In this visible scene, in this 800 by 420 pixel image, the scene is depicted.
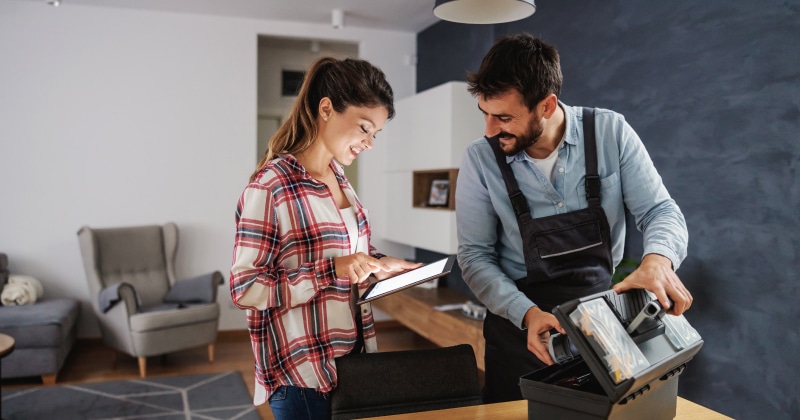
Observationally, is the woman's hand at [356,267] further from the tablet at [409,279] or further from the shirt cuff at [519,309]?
the shirt cuff at [519,309]

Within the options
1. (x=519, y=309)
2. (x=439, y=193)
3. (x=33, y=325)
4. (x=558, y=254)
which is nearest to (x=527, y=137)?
(x=558, y=254)

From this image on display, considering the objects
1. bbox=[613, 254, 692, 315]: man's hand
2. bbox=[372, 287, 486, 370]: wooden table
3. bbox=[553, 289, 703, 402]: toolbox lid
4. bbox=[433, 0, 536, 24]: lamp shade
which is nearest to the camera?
bbox=[553, 289, 703, 402]: toolbox lid

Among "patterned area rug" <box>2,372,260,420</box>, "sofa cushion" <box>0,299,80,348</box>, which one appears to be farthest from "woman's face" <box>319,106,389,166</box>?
"sofa cushion" <box>0,299,80,348</box>

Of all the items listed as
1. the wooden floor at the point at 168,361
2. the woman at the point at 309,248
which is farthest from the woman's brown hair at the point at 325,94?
the wooden floor at the point at 168,361

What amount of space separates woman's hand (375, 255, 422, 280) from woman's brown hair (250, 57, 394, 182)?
320 mm

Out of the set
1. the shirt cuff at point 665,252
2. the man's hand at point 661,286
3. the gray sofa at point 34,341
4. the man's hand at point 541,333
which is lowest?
the gray sofa at point 34,341

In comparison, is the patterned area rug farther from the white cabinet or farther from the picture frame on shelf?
the picture frame on shelf

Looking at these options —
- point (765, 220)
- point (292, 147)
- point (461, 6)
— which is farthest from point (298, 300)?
point (765, 220)

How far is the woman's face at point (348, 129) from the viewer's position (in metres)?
1.50

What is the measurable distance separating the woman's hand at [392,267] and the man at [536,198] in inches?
10.9

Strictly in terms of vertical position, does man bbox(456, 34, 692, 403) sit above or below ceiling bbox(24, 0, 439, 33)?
below

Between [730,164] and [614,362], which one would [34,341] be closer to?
[730,164]

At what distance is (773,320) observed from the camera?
260cm

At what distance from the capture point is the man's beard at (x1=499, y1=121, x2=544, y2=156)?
1.65 meters
